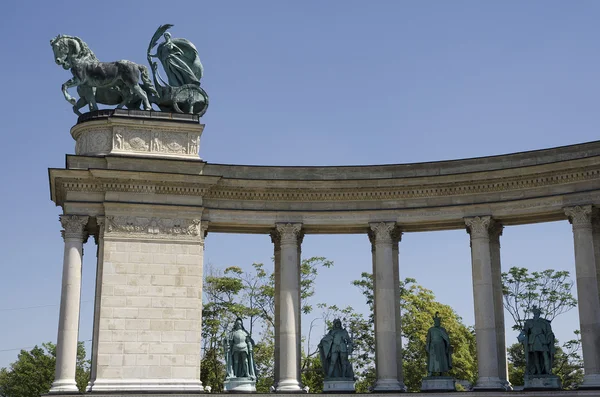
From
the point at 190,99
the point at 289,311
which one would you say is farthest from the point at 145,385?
the point at 190,99

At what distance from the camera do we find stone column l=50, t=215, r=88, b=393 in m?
49.9

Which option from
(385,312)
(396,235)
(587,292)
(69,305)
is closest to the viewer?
(587,292)

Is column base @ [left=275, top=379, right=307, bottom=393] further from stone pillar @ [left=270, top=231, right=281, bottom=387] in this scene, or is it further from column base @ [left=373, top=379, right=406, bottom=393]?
column base @ [left=373, top=379, right=406, bottom=393]

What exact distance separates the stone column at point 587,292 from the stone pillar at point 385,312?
38.6 feet

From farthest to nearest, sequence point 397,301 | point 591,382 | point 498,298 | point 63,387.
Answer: point 397,301
point 498,298
point 63,387
point 591,382

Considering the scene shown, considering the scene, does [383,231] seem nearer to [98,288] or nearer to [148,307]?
[148,307]

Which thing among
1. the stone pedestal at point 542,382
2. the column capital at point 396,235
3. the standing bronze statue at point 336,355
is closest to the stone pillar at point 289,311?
the standing bronze statue at point 336,355

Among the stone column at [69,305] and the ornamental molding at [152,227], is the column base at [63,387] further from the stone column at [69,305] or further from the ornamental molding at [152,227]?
the ornamental molding at [152,227]

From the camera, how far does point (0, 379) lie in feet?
543

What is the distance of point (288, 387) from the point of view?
172ft

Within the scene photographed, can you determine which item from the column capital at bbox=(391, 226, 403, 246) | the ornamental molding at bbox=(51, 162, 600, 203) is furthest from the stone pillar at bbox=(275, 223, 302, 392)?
the column capital at bbox=(391, 226, 403, 246)

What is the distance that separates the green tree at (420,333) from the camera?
91312mm

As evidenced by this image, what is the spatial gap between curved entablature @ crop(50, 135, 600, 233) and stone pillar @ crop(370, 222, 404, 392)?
1.48m

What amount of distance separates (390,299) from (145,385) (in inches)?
667
